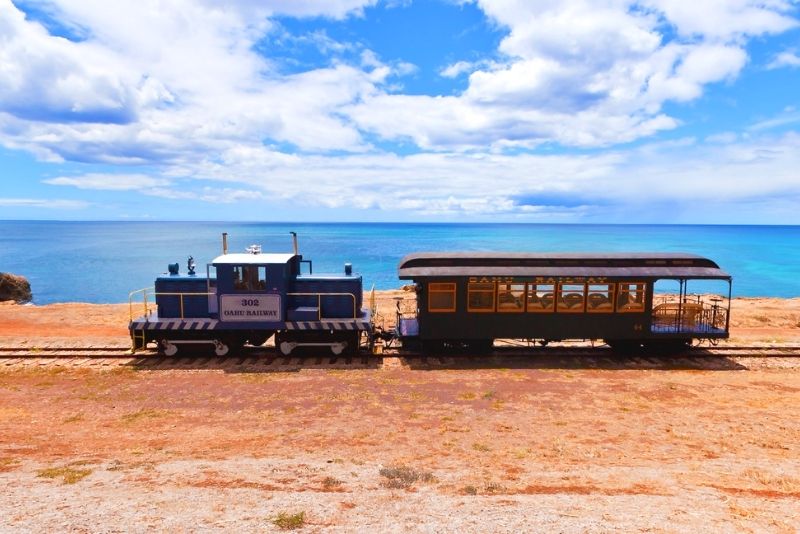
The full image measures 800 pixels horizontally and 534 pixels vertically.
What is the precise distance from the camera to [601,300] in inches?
671

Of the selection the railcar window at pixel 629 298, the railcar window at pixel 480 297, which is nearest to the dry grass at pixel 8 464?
the railcar window at pixel 480 297

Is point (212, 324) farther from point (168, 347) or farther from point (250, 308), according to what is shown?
point (168, 347)

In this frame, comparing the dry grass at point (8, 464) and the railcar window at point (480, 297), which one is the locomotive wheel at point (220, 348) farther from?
the railcar window at point (480, 297)

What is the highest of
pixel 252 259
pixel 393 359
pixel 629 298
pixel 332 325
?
pixel 252 259

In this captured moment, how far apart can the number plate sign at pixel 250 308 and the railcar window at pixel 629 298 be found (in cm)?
1205

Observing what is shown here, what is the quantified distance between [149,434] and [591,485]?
31.1ft

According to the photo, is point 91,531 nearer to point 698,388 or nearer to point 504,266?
point 504,266

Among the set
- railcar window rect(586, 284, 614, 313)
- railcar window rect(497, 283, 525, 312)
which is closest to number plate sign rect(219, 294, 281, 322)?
railcar window rect(497, 283, 525, 312)

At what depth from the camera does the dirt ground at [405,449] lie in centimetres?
689

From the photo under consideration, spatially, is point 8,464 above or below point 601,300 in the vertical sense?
below

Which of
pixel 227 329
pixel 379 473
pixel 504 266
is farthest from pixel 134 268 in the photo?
pixel 379 473

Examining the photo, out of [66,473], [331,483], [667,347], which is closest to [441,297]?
[667,347]

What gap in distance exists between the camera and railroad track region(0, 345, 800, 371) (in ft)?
54.0

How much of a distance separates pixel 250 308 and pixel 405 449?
8.72 metres
